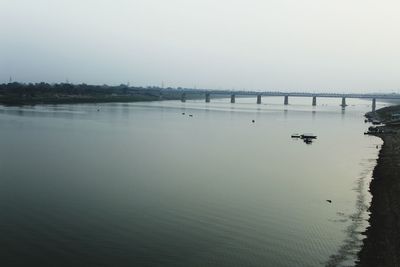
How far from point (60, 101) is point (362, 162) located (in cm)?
7436

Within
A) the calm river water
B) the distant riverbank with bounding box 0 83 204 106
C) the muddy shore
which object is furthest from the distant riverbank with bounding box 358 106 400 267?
the distant riverbank with bounding box 0 83 204 106

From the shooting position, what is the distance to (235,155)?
2598 cm

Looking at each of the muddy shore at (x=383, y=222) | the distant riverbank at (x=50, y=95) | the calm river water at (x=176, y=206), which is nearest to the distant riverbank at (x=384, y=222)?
the muddy shore at (x=383, y=222)

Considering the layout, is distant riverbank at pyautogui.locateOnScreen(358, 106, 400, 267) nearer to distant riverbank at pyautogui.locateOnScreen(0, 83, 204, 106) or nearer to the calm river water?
the calm river water

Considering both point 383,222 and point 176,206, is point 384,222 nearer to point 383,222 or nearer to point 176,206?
point 383,222

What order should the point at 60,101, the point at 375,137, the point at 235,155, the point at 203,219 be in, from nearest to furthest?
the point at 203,219
the point at 235,155
the point at 375,137
the point at 60,101

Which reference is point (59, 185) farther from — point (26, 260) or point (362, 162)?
point (362, 162)

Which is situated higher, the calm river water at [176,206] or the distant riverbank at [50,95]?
the distant riverbank at [50,95]

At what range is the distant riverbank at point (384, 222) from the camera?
1008 cm

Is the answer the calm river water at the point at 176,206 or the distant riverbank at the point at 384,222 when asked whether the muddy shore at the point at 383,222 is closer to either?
the distant riverbank at the point at 384,222

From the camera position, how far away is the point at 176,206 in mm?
13977

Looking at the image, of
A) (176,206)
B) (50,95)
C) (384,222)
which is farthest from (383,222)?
(50,95)

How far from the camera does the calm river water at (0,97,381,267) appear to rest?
405 inches

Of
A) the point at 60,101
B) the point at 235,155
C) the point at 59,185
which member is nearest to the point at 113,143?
the point at 235,155
